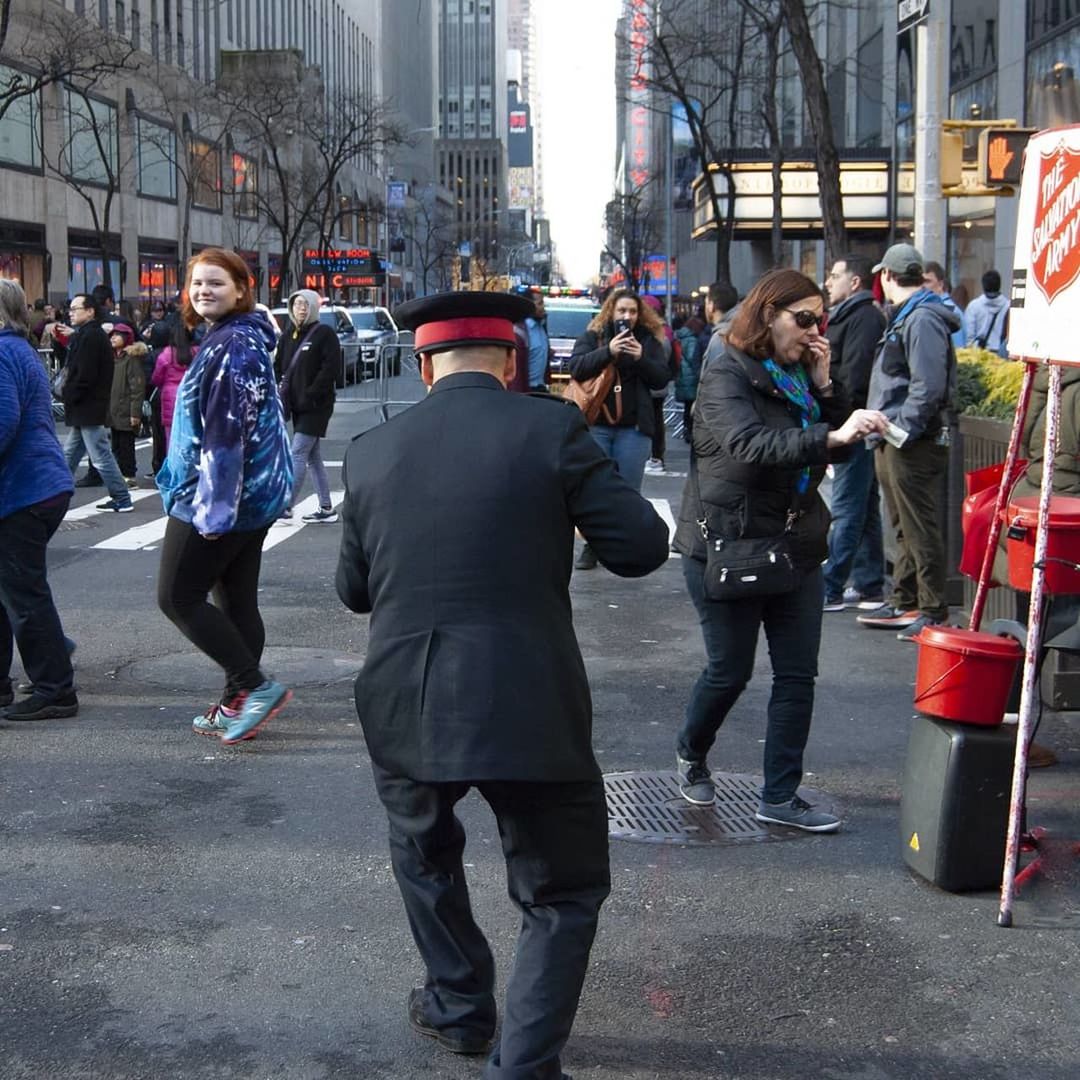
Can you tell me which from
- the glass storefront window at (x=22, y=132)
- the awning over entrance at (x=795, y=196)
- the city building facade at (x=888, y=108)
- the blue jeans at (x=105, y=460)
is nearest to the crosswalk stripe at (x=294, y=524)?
the blue jeans at (x=105, y=460)

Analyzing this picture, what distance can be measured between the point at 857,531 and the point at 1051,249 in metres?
4.92

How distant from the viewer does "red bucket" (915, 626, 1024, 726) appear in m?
4.96

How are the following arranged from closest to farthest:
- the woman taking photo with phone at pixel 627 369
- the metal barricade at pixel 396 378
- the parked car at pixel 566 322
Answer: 1. the woman taking photo with phone at pixel 627 369
2. the metal barricade at pixel 396 378
3. the parked car at pixel 566 322

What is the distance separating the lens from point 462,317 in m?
3.48

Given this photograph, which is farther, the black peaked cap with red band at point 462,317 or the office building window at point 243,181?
the office building window at point 243,181

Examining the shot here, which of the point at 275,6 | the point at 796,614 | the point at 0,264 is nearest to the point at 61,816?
the point at 796,614

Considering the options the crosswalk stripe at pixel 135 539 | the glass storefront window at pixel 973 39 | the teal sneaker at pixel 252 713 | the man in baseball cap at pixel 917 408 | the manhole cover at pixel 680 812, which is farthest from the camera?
the glass storefront window at pixel 973 39

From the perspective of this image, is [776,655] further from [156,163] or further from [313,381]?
[156,163]

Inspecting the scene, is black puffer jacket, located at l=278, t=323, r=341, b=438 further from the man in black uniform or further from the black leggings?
the man in black uniform

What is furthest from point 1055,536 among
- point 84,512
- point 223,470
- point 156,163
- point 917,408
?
point 156,163

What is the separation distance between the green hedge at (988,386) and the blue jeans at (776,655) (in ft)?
12.0

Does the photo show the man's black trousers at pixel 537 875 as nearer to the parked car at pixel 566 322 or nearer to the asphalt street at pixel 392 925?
the asphalt street at pixel 392 925

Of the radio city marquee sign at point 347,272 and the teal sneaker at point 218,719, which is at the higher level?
the radio city marquee sign at point 347,272

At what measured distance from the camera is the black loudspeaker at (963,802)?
497cm
